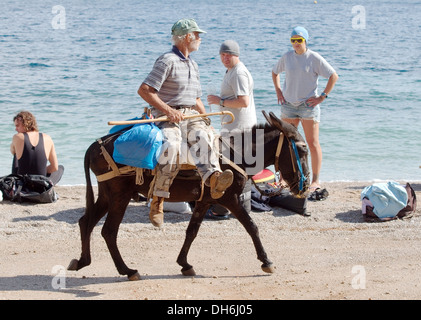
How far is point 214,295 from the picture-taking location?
19.0ft

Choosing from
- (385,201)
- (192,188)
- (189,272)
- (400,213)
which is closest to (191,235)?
(189,272)

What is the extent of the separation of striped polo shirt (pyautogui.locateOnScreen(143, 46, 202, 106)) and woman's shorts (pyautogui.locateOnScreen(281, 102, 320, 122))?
353cm

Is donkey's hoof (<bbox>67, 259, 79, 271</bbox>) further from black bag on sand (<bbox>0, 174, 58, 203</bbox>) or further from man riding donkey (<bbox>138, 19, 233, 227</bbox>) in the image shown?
black bag on sand (<bbox>0, 174, 58, 203</bbox>)

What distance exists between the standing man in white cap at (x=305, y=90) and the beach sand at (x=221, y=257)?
848 mm

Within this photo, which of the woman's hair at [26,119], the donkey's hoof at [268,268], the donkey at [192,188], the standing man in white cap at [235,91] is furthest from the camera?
the woman's hair at [26,119]

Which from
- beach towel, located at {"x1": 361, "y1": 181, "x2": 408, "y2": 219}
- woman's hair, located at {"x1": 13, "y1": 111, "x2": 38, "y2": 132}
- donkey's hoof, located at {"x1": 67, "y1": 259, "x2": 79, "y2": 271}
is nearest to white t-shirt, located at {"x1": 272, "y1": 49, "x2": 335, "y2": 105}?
beach towel, located at {"x1": 361, "y1": 181, "x2": 408, "y2": 219}

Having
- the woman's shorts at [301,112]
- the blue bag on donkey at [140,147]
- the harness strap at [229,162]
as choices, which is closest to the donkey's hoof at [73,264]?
the blue bag on donkey at [140,147]

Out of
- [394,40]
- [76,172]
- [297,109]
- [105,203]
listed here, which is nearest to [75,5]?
[394,40]

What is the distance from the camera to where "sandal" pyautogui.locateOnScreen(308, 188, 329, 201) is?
31.1ft

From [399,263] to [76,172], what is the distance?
289 inches

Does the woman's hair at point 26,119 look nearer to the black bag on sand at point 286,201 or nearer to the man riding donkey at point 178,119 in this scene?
the black bag on sand at point 286,201

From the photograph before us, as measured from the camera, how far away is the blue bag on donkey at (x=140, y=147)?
5884 mm

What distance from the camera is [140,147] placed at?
589cm

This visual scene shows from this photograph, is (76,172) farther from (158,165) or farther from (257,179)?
(158,165)
